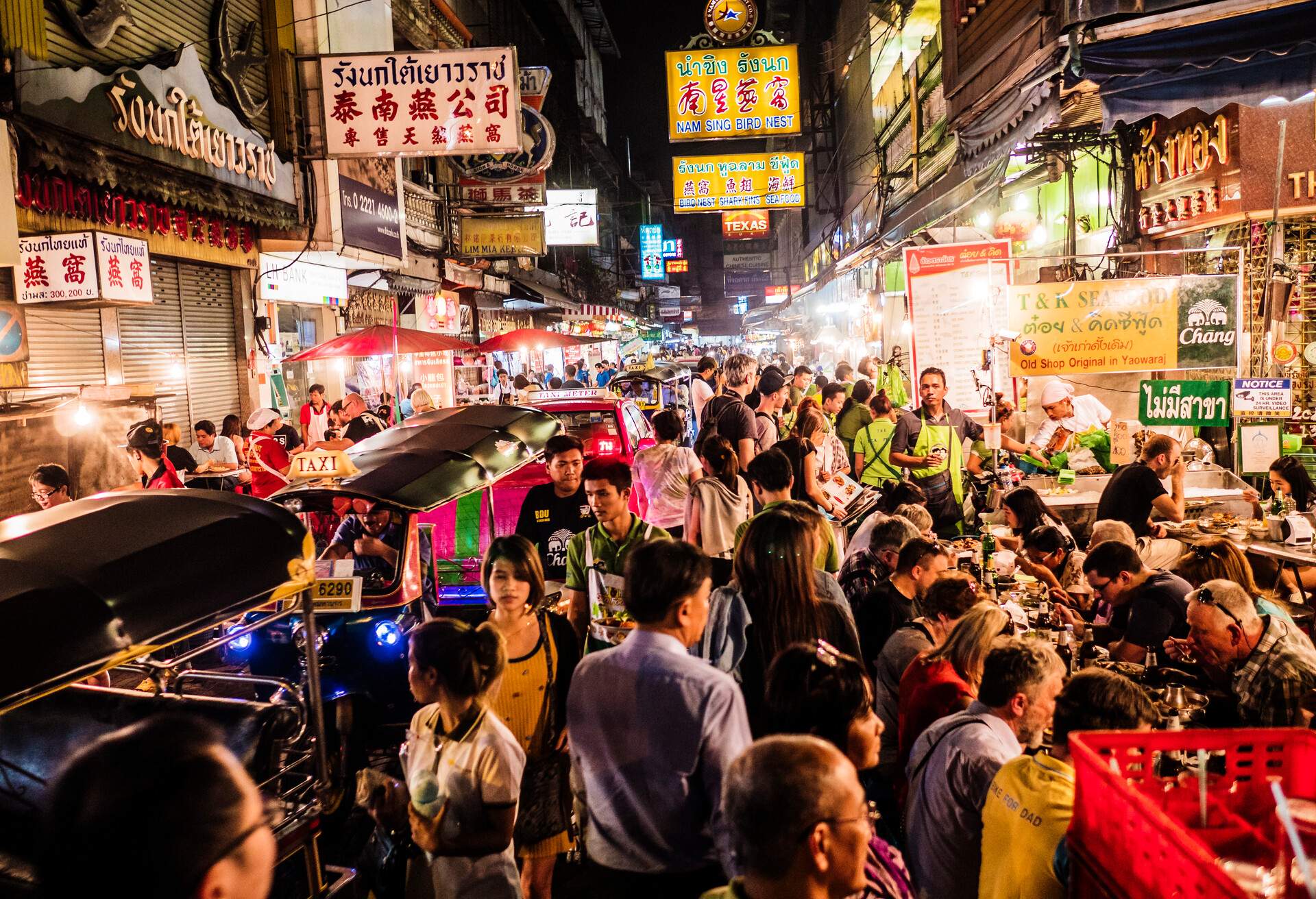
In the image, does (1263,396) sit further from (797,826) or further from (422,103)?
(422,103)

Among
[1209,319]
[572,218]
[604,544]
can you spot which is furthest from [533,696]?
[572,218]

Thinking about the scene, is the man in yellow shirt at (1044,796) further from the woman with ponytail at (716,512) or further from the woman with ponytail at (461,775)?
the woman with ponytail at (716,512)

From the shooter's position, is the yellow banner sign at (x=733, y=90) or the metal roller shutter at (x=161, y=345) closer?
the metal roller shutter at (x=161, y=345)

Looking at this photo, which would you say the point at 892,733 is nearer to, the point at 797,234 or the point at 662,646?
the point at 662,646

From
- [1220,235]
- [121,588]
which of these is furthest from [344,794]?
[1220,235]

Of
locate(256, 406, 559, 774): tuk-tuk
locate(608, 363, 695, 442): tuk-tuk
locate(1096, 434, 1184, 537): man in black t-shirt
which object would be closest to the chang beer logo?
locate(1096, 434, 1184, 537): man in black t-shirt

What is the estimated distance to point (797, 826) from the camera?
75.7 inches

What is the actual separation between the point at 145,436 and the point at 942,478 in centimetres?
787

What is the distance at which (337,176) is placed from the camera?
630 inches

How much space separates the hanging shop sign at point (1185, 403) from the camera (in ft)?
27.7

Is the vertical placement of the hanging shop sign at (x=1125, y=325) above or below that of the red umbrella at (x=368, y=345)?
below

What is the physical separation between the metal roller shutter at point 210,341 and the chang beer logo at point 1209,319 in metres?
12.8

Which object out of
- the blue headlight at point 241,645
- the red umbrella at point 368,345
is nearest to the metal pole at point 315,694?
the blue headlight at point 241,645

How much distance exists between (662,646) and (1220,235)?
9945 mm
